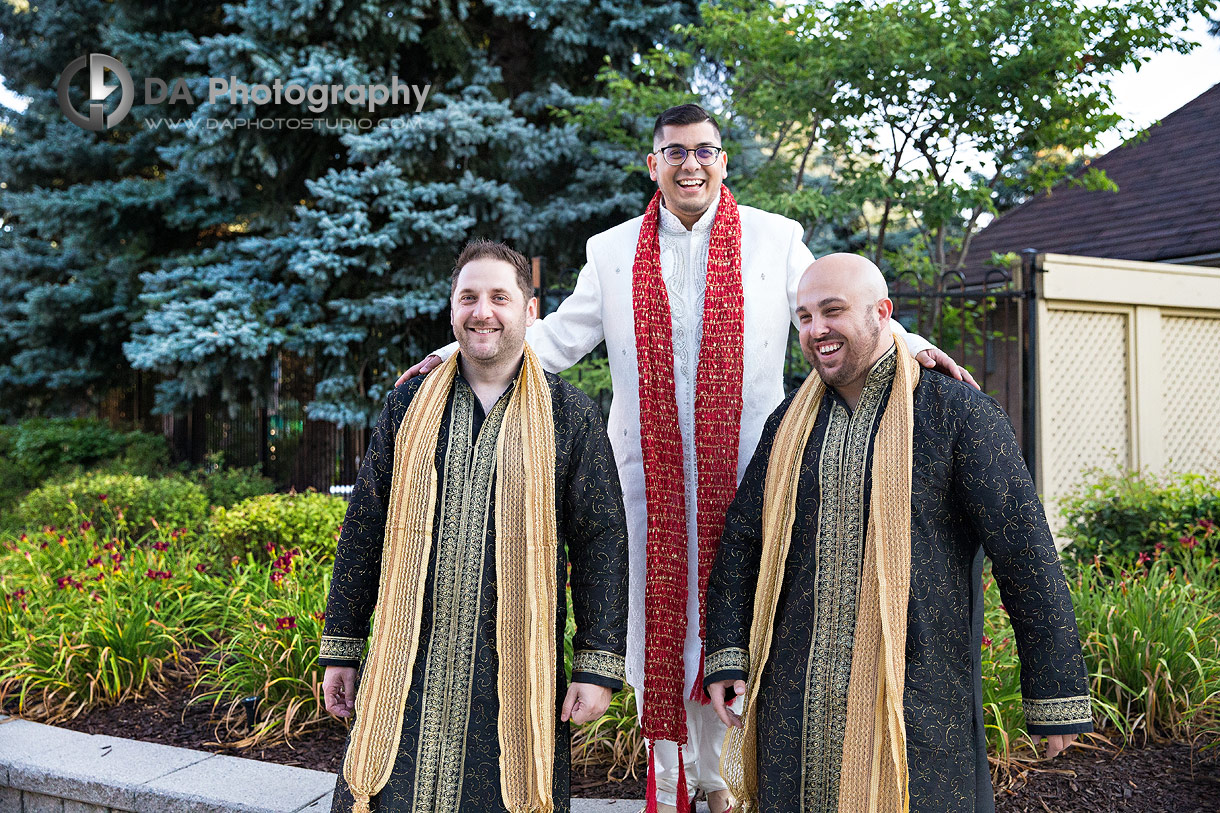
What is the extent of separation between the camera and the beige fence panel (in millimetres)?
6430

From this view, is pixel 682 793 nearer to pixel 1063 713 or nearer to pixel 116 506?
pixel 1063 713

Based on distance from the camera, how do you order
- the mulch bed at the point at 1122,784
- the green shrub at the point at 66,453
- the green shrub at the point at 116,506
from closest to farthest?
the mulch bed at the point at 1122,784 < the green shrub at the point at 116,506 < the green shrub at the point at 66,453

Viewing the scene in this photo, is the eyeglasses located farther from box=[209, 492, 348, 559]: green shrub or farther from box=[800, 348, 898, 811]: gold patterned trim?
box=[209, 492, 348, 559]: green shrub

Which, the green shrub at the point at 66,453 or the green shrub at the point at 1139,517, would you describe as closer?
the green shrub at the point at 1139,517

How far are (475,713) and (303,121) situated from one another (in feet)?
25.7

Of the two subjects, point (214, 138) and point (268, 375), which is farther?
point (268, 375)

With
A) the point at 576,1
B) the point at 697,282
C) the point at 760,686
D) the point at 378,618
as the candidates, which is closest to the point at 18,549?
the point at 378,618

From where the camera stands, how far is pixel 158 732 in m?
3.67

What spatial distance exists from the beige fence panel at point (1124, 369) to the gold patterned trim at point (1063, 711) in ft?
15.9

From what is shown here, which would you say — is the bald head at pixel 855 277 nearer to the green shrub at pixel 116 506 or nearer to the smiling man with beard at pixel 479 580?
the smiling man with beard at pixel 479 580

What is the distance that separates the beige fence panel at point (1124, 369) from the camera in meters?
6.43

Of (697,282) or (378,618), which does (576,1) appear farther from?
(378,618)

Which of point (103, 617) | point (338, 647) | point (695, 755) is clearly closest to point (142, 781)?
point (103, 617)

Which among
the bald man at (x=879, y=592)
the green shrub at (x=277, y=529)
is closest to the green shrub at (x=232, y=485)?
the green shrub at (x=277, y=529)
